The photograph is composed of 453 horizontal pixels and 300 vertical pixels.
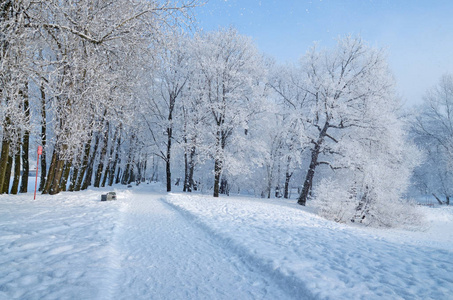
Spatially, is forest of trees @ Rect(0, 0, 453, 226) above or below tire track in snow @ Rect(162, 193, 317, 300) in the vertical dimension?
above

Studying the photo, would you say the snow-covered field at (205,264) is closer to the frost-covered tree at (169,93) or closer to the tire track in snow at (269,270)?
the tire track in snow at (269,270)

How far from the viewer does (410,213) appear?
1555cm

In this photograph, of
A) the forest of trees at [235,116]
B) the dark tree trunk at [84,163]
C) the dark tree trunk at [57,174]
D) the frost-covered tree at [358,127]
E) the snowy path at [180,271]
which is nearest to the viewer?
the snowy path at [180,271]

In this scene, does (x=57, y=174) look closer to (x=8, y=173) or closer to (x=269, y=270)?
(x=8, y=173)

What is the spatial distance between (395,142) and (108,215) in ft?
57.4

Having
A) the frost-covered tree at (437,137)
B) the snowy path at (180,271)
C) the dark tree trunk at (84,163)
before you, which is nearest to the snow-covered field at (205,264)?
the snowy path at (180,271)

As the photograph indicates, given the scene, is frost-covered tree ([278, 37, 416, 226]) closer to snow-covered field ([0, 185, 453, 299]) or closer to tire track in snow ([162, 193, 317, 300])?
snow-covered field ([0, 185, 453, 299])

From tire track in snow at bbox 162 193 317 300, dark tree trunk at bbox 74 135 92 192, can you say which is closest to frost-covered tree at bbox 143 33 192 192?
dark tree trunk at bbox 74 135 92 192

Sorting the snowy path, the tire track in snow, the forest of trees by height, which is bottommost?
the snowy path

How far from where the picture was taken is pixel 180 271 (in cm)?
415

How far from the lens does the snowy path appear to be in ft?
11.3

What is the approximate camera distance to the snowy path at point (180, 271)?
3.44m

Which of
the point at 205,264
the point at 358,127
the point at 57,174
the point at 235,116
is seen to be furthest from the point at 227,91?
the point at 205,264

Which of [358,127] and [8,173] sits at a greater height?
[358,127]
